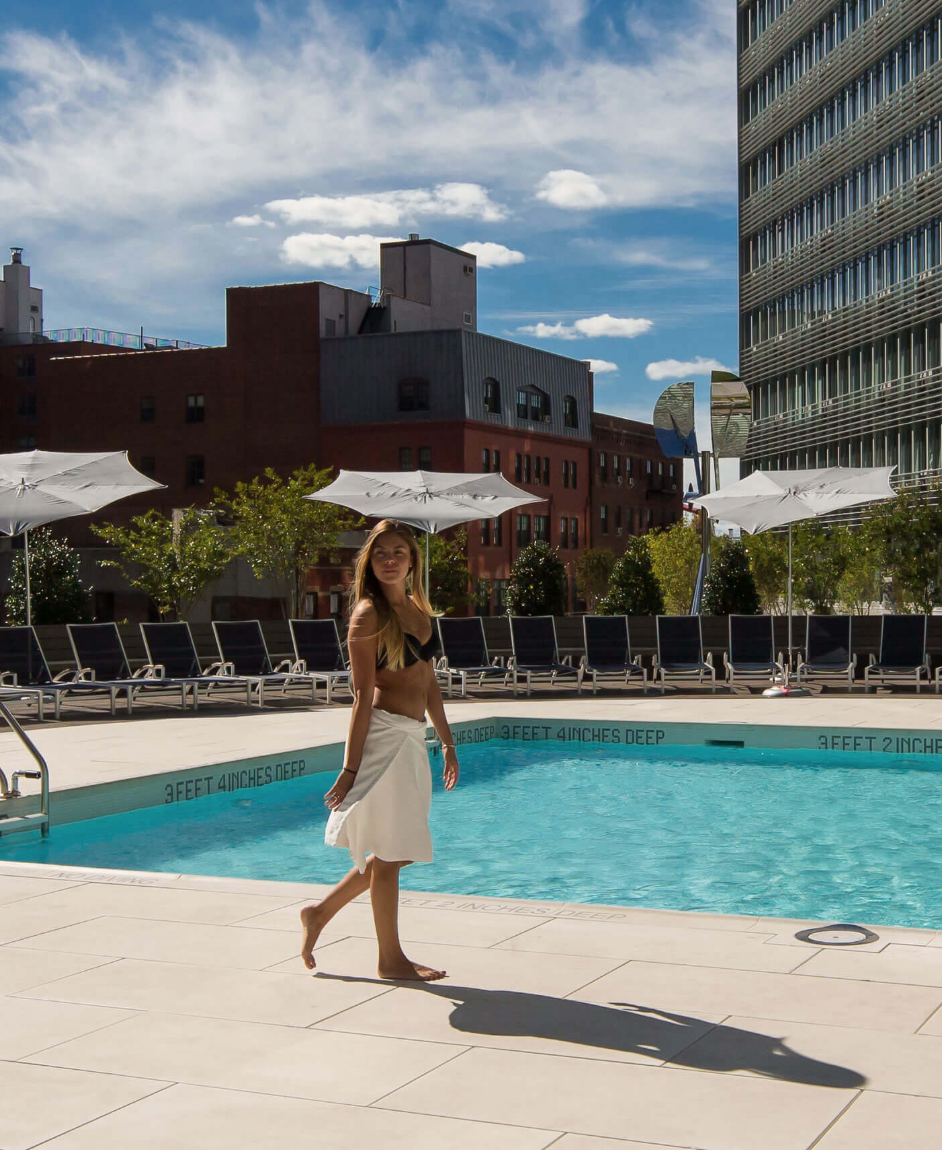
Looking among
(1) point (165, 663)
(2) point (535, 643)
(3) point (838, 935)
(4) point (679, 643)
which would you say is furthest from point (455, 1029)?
(4) point (679, 643)

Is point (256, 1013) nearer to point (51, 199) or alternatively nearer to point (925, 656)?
point (925, 656)

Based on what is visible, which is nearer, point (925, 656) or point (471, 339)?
point (925, 656)

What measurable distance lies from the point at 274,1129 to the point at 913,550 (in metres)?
32.7

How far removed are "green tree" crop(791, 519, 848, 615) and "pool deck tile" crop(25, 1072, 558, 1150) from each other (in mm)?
36178

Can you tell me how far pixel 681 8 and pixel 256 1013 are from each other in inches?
581

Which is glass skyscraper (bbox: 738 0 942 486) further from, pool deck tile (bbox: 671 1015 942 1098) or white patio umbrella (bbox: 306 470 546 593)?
pool deck tile (bbox: 671 1015 942 1098)

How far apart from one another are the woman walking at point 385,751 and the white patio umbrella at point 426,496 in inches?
472

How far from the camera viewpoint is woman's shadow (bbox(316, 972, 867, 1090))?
12.6ft

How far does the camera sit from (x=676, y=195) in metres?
27.4

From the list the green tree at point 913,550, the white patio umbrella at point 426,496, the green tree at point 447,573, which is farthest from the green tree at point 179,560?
the green tree at point 913,550

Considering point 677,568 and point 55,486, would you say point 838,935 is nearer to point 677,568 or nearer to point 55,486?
point 55,486

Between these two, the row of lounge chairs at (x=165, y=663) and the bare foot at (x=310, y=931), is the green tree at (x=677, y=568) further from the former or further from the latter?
the bare foot at (x=310, y=931)

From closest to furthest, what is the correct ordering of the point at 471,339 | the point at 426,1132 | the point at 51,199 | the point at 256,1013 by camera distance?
the point at 426,1132 < the point at 256,1013 < the point at 51,199 < the point at 471,339

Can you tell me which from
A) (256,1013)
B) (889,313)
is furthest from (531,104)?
(889,313)
